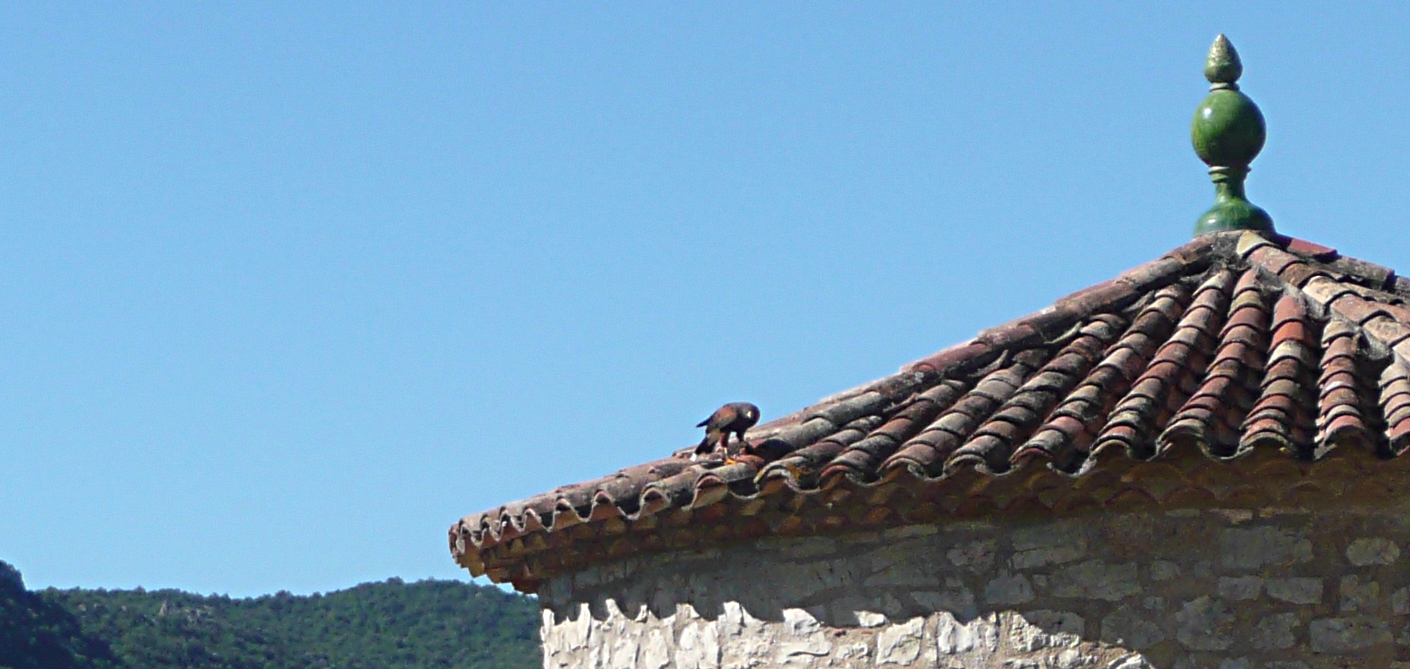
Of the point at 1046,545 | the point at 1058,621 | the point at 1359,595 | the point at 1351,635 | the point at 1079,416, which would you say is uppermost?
the point at 1079,416

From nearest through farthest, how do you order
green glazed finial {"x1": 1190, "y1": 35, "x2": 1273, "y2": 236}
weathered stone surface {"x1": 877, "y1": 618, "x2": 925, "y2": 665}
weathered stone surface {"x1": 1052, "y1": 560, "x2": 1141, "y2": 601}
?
weathered stone surface {"x1": 1052, "y1": 560, "x2": 1141, "y2": 601}, weathered stone surface {"x1": 877, "y1": 618, "x2": 925, "y2": 665}, green glazed finial {"x1": 1190, "y1": 35, "x2": 1273, "y2": 236}

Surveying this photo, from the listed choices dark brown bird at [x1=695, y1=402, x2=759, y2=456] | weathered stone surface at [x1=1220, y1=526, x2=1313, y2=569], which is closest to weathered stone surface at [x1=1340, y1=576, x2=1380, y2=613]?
weathered stone surface at [x1=1220, y1=526, x2=1313, y2=569]

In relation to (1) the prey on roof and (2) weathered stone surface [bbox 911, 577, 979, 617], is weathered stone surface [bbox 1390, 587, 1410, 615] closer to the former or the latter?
(2) weathered stone surface [bbox 911, 577, 979, 617]

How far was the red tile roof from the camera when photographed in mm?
5910

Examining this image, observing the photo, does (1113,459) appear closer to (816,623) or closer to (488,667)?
(816,623)

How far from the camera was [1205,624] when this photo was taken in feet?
19.9

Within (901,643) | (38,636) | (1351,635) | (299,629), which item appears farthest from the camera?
(299,629)

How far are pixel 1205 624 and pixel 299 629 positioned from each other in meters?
26.1

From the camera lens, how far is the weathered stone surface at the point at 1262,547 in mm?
5992

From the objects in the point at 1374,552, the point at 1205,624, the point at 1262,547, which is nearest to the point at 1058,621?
the point at 1205,624

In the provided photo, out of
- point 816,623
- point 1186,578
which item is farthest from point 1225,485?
point 816,623

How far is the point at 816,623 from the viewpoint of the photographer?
6.63 m

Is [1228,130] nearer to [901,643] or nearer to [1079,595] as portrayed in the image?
[1079,595]

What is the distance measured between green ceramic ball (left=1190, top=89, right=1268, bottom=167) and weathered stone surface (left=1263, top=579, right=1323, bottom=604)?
2.51m
